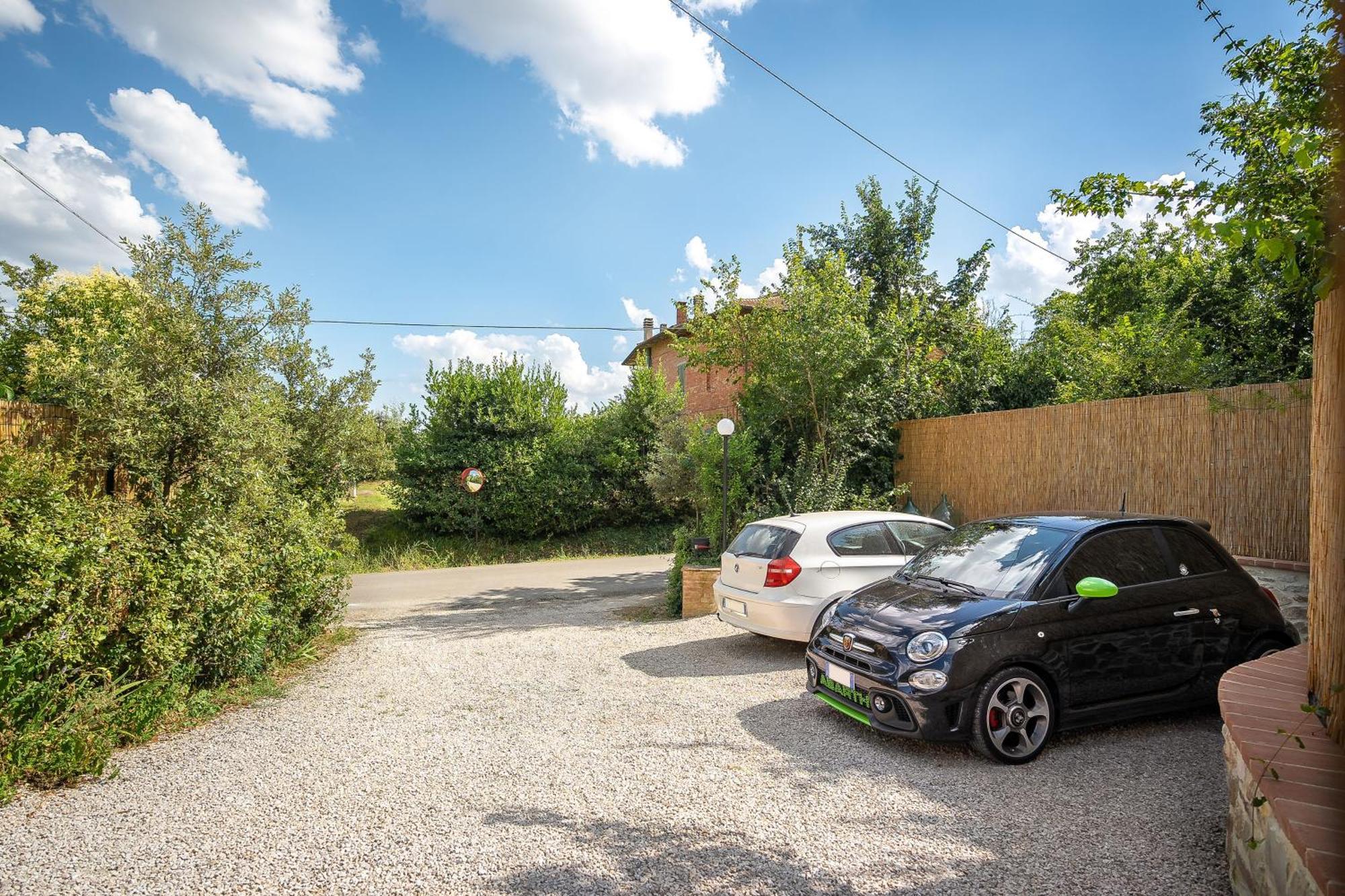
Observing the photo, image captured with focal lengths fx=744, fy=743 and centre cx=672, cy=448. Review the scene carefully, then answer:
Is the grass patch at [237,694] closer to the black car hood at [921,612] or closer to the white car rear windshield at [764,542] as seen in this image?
the white car rear windshield at [764,542]

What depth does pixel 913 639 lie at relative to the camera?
4.83m

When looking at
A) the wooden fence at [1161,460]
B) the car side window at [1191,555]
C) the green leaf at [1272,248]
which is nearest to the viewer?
the green leaf at [1272,248]

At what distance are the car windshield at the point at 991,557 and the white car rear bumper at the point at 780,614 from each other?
4.11 ft

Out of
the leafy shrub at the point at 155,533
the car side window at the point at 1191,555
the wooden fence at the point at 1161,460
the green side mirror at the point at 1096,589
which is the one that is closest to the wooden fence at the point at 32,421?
the leafy shrub at the point at 155,533

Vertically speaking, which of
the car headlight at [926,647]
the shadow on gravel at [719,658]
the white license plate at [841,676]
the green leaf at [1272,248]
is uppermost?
the green leaf at [1272,248]

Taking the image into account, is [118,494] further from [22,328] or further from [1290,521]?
[22,328]

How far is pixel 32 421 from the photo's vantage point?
241 inches

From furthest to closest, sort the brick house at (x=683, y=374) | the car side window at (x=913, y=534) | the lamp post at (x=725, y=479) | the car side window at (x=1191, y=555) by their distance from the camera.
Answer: the brick house at (x=683, y=374), the lamp post at (x=725, y=479), the car side window at (x=913, y=534), the car side window at (x=1191, y=555)

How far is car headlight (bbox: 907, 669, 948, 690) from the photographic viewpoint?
4617 mm

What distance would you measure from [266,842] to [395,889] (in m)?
0.93

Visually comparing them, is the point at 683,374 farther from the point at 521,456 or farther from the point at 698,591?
the point at 698,591

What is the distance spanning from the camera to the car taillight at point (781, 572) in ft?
23.4

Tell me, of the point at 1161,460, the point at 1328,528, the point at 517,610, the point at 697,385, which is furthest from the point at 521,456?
the point at 1328,528

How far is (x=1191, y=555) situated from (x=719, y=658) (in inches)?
164
